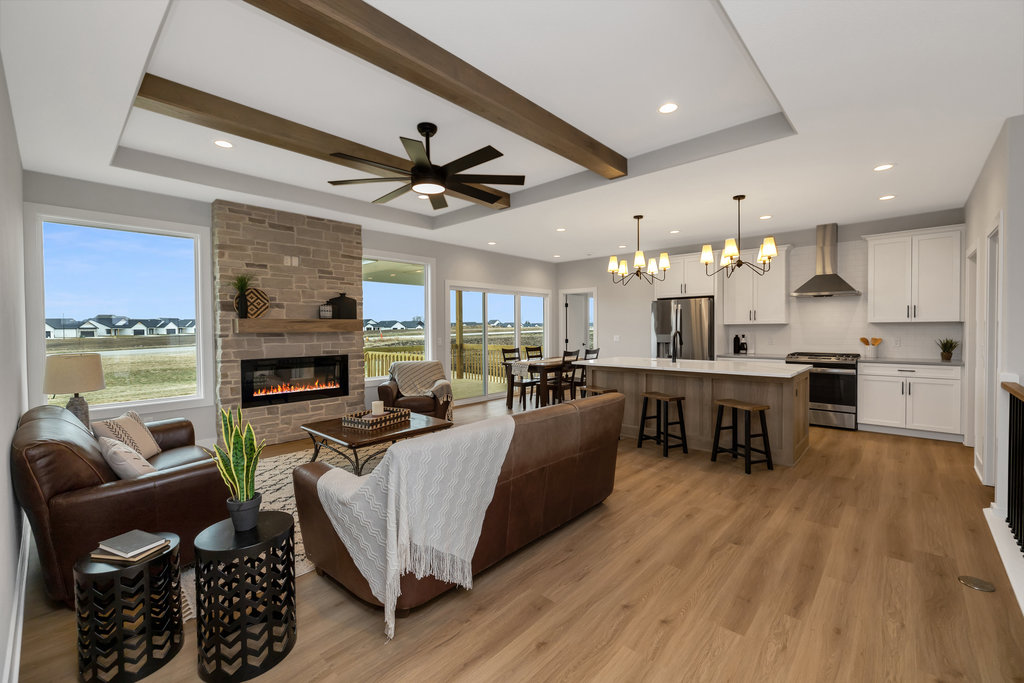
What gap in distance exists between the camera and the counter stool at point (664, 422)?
15.4 ft

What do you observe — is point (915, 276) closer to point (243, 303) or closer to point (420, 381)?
point (420, 381)

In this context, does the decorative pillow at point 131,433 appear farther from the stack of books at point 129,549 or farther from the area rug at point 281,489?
the stack of books at point 129,549

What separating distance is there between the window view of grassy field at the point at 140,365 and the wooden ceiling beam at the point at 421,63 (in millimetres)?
4068

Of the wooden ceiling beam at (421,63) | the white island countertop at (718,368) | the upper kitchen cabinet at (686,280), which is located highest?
the wooden ceiling beam at (421,63)

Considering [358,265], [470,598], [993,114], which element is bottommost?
[470,598]

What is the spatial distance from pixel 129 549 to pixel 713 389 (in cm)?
475

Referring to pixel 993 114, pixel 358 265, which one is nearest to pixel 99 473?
pixel 358 265

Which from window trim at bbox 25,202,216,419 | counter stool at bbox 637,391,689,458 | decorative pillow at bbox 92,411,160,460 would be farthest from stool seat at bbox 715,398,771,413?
window trim at bbox 25,202,216,419

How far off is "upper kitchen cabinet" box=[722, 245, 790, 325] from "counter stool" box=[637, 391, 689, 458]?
271cm

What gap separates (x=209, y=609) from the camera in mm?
1760

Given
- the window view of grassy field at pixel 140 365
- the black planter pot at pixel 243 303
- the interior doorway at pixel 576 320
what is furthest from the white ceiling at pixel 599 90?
the interior doorway at pixel 576 320

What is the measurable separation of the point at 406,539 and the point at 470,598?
2.00 ft

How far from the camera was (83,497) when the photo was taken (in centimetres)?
209

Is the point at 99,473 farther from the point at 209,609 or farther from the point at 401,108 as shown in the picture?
the point at 401,108
